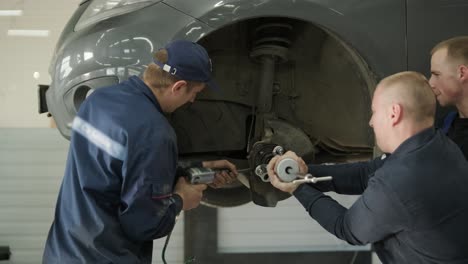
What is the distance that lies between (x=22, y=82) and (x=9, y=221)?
1061 millimetres

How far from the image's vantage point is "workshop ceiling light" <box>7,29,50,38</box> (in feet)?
10.1

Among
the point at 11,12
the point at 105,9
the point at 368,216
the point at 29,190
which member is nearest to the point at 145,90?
the point at 105,9

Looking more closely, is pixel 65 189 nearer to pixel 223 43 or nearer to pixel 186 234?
pixel 223 43

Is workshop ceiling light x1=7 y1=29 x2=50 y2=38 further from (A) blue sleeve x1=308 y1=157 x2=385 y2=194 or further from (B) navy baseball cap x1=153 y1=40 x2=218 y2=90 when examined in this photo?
(A) blue sleeve x1=308 y1=157 x2=385 y2=194

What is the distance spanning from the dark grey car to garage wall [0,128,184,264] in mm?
1572

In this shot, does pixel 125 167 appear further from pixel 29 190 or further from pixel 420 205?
pixel 29 190

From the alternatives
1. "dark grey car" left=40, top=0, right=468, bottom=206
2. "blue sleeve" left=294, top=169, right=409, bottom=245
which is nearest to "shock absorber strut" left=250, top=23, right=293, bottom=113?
"dark grey car" left=40, top=0, right=468, bottom=206

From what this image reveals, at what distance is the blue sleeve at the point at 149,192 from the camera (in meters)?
0.93

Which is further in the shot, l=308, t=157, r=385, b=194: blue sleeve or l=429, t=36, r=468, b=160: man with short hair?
l=308, t=157, r=385, b=194: blue sleeve

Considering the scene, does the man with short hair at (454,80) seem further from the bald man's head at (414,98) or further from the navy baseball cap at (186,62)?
the navy baseball cap at (186,62)

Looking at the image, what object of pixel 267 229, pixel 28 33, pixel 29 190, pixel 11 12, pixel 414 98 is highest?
pixel 11 12

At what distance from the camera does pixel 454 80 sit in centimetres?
111

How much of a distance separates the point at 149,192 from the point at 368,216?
1.65 feet

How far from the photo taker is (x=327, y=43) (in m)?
1.56
